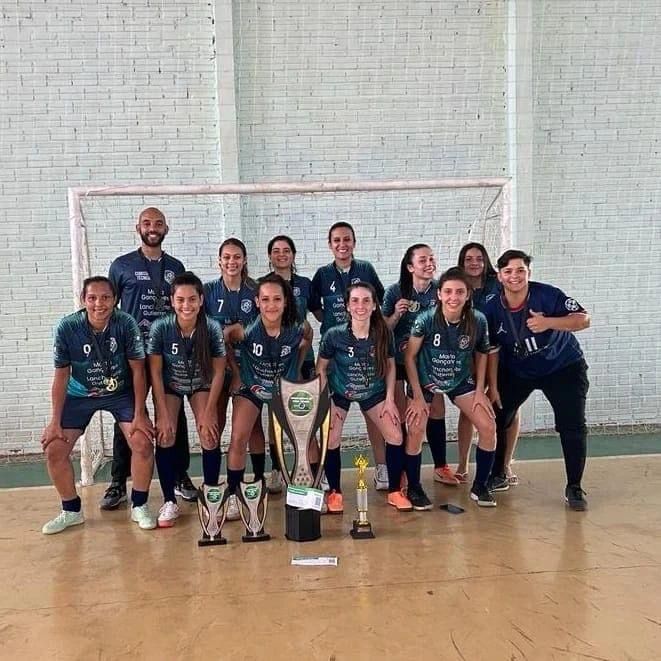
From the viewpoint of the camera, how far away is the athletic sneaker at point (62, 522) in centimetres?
340

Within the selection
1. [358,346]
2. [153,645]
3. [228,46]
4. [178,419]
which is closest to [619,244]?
[358,346]

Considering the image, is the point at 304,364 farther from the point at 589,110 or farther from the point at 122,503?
the point at 589,110

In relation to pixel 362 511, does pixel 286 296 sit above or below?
above

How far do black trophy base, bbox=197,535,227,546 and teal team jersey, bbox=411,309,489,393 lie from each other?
1417 millimetres

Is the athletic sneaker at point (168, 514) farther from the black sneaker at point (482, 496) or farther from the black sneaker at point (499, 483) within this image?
the black sneaker at point (499, 483)

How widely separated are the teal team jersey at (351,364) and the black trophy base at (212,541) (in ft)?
3.29

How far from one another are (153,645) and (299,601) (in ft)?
1.91

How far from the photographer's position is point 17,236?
521 cm

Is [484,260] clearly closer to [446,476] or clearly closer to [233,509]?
[446,476]

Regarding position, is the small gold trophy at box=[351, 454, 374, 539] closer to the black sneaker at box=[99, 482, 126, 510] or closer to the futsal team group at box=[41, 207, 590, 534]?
the futsal team group at box=[41, 207, 590, 534]

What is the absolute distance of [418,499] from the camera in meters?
3.60

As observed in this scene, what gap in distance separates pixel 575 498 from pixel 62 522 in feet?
9.34

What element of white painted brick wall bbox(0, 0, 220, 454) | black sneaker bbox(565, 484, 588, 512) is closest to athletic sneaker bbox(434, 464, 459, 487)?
black sneaker bbox(565, 484, 588, 512)

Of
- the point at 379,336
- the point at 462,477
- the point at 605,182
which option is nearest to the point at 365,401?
the point at 379,336
